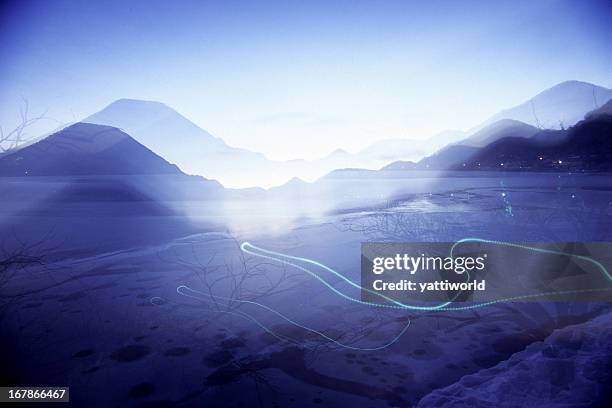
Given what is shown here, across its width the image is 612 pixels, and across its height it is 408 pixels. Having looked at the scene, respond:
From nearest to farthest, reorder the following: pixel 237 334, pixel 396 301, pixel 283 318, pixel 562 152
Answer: pixel 237 334, pixel 283 318, pixel 396 301, pixel 562 152

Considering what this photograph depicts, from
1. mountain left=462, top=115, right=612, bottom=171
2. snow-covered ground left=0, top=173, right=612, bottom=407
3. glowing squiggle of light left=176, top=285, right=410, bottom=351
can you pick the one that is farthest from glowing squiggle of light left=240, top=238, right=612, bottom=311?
mountain left=462, top=115, right=612, bottom=171

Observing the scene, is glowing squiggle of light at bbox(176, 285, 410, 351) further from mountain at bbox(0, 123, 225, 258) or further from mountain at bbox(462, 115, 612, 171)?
mountain at bbox(462, 115, 612, 171)

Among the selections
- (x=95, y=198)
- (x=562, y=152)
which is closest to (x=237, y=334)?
(x=95, y=198)

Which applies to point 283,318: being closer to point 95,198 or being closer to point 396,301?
point 396,301

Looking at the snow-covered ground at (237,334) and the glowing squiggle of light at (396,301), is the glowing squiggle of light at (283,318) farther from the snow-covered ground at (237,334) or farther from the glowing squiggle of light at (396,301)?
the glowing squiggle of light at (396,301)

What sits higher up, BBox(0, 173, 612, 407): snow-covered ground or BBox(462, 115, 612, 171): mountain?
BBox(462, 115, 612, 171): mountain

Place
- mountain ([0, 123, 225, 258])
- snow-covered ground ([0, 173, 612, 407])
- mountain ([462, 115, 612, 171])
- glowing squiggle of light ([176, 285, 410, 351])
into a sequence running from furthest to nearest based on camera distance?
mountain ([462, 115, 612, 171]) < mountain ([0, 123, 225, 258]) < glowing squiggle of light ([176, 285, 410, 351]) < snow-covered ground ([0, 173, 612, 407])

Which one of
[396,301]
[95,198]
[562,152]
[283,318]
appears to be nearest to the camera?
[283,318]

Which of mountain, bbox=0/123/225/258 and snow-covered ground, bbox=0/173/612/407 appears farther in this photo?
mountain, bbox=0/123/225/258
